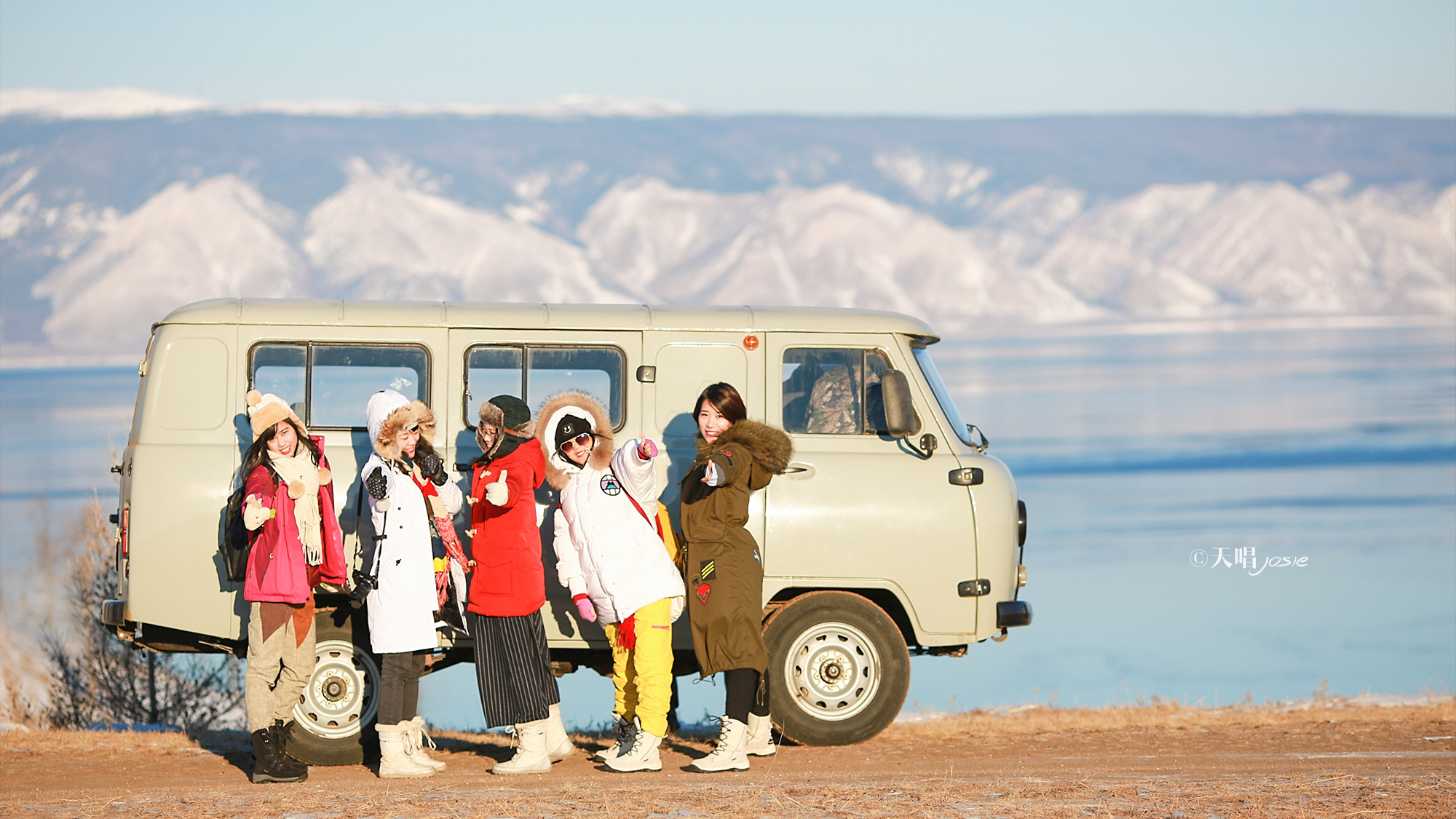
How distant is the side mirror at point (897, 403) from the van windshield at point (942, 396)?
284 millimetres

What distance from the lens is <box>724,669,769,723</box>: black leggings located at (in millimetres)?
9078

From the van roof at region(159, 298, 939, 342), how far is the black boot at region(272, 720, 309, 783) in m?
2.37

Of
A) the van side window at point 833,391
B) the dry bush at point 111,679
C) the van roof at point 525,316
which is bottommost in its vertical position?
the dry bush at point 111,679

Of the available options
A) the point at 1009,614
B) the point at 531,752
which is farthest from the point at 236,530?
the point at 1009,614

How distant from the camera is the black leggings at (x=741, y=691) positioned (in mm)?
9078

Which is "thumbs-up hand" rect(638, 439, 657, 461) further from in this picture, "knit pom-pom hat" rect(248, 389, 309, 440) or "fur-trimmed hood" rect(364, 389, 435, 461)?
"knit pom-pom hat" rect(248, 389, 309, 440)

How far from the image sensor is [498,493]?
8.74 meters

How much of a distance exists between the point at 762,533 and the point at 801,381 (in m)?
1.00

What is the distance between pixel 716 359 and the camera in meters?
9.98

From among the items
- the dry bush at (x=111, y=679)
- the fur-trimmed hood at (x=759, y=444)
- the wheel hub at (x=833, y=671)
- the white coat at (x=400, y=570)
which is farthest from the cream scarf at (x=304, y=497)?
the dry bush at (x=111, y=679)

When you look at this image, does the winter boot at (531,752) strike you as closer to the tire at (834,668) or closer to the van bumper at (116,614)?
the tire at (834,668)

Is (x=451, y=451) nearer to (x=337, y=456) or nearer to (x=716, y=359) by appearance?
(x=337, y=456)

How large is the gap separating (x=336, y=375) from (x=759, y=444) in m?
2.65

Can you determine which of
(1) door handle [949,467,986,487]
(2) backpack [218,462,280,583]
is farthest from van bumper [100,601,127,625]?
(1) door handle [949,467,986,487]
